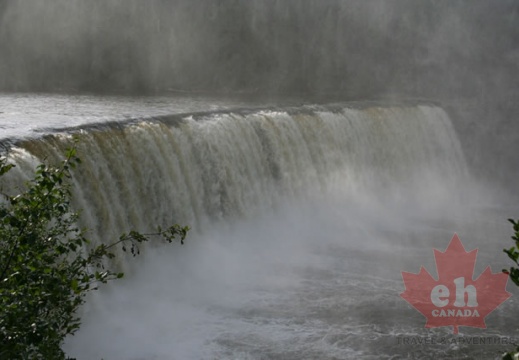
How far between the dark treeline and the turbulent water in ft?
34.9

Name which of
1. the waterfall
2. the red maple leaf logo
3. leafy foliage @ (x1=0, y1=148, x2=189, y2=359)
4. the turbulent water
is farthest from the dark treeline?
leafy foliage @ (x1=0, y1=148, x2=189, y2=359)

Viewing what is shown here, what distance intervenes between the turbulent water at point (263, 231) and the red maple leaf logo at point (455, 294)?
22 cm

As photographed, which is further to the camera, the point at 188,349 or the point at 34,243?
the point at 188,349

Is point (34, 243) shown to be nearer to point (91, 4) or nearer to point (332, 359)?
point (332, 359)

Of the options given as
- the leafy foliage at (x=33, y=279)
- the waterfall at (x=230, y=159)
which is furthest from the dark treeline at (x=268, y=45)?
the leafy foliage at (x=33, y=279)

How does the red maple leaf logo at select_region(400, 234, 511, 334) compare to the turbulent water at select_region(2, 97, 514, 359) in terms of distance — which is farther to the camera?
the red maple leaf logo at select_region(400, 234, 511, 334)

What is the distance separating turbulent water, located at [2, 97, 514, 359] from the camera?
30.2 ft

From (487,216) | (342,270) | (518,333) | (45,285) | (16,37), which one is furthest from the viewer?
(16,37)

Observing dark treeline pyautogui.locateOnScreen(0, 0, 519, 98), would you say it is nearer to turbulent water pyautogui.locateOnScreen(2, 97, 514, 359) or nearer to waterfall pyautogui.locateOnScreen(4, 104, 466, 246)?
waterfall pyautogui.locateOnScreen(4, 104, 466, 246)

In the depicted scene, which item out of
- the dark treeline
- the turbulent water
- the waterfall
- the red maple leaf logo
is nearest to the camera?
the turbulent water

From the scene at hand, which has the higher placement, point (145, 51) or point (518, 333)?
point (145, 51)

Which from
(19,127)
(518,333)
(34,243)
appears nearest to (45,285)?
(34,243)

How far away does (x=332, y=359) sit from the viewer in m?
8.70

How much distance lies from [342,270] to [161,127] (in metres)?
4.09
